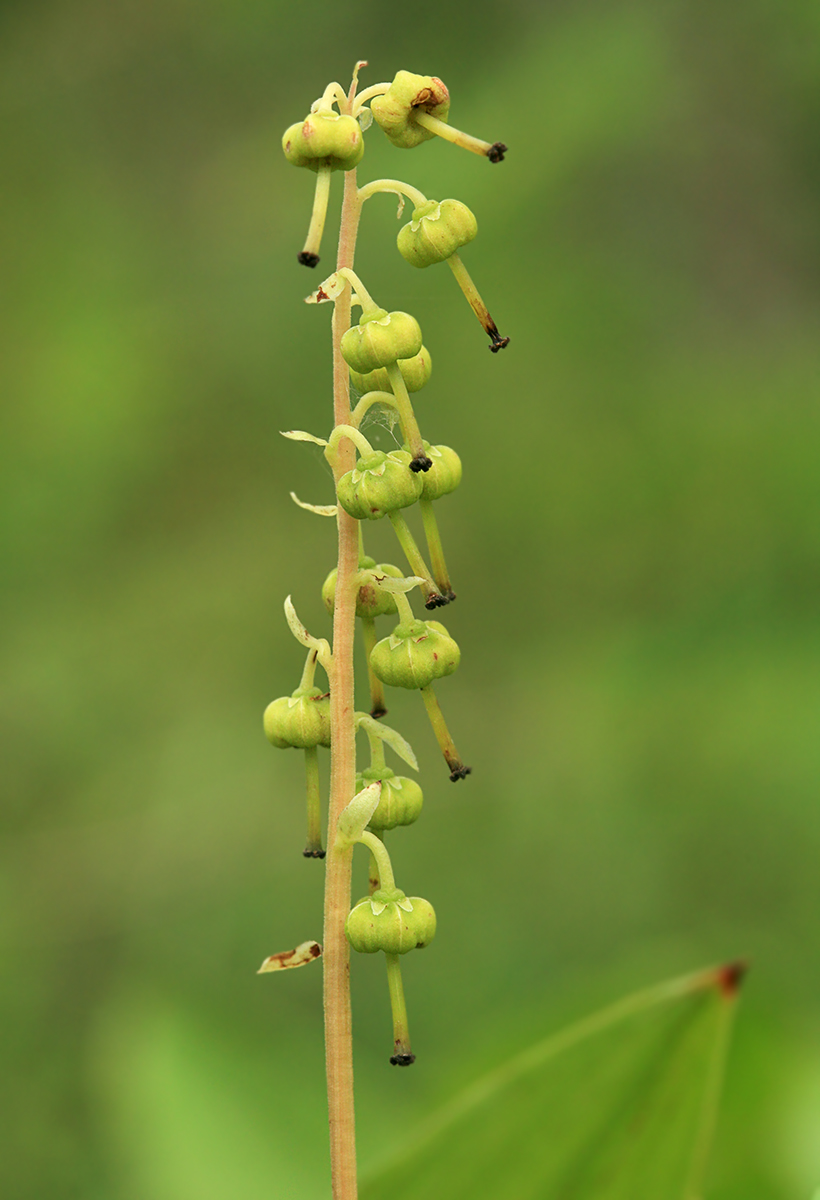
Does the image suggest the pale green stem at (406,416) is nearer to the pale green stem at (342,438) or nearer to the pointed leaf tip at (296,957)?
the pale green stem at (342,438)

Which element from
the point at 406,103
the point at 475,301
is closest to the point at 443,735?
the point at 475,301

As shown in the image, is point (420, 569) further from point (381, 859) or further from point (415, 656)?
point (381, 859)

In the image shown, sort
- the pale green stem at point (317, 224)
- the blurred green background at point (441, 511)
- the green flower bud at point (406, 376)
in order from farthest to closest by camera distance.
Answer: the blurred green background at point (441, 511) < the green flower bud at point (406, 376) < the pale green stem at point (317, 224)

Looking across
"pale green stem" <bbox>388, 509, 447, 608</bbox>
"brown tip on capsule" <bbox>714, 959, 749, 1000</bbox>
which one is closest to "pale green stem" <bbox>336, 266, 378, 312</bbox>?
"pale green stem" <bbox>388, 509, 447, 608</bbox>

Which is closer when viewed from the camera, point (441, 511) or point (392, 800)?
point (392, 800)

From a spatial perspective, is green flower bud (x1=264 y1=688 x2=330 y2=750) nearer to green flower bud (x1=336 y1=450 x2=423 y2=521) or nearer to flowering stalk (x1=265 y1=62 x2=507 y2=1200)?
flowering stalk (x1=265 y1=62 x2=507 y2=1200)

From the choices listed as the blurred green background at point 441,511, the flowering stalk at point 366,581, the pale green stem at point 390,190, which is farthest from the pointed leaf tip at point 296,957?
the blurred green background at point 441,511

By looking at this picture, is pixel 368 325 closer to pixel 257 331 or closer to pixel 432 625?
pixel 432 625
